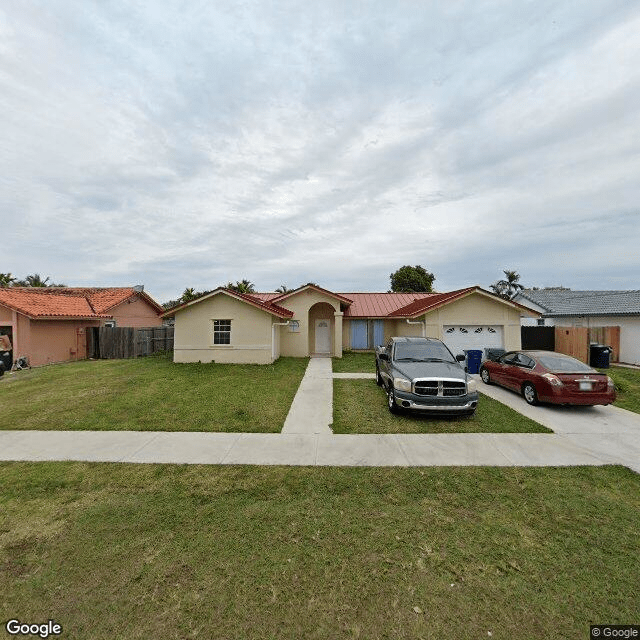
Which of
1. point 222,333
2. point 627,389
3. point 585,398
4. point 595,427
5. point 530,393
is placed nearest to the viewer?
point 595,427

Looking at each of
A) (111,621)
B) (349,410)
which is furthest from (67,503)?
(349,410)

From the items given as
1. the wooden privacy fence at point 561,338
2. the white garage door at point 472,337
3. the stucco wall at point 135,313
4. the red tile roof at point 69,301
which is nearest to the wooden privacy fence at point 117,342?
the red tile roof at point 69,301

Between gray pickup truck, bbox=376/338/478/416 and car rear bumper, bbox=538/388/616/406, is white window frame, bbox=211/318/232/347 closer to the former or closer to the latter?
gray pickup truck, bbox=376/338/478/416

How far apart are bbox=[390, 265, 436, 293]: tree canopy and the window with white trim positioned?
3338 centimetres

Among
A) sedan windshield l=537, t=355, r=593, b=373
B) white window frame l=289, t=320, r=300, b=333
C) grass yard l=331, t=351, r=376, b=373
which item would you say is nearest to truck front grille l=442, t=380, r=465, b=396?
sedan windshield l=537, t=355, r=593, b=373

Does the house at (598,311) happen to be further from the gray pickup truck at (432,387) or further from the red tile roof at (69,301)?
the red tile roof at (69,301)

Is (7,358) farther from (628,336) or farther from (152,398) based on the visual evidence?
(628,336)

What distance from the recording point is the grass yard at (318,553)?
277 centimetres

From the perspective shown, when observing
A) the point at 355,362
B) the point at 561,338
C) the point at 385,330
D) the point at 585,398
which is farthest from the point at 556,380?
the point at 385,330

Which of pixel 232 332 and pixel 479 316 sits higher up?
pixel 479 316

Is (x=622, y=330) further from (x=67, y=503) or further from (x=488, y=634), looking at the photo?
(x=67, y=503)

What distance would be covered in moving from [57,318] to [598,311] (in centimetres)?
3220

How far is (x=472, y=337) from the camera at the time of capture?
54.9 feet

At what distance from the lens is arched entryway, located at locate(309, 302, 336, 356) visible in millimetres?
21344
